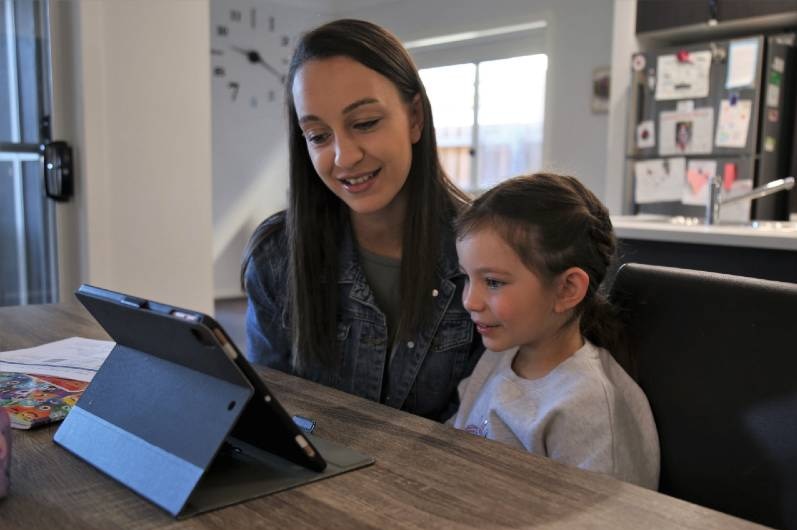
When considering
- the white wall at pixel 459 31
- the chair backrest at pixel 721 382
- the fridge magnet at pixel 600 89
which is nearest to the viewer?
the chair backrest at pixel 721 382

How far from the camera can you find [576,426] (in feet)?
3.05

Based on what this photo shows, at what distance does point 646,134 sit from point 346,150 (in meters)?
3.17

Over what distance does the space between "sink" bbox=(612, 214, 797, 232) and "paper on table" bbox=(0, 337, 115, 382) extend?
223cm

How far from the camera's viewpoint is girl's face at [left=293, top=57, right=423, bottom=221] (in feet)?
3.71

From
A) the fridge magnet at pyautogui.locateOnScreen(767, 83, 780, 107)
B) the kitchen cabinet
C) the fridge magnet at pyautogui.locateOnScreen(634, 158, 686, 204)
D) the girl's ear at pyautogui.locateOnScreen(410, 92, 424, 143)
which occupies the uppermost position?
the kitchen cabinet

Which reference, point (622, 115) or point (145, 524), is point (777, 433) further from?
point (622, 115)

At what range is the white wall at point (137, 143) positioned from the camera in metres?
2.61

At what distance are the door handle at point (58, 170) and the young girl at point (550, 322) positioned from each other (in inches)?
81.1

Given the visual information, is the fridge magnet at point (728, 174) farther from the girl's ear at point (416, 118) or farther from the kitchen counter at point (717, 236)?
the girl's ear at point (416, 118)

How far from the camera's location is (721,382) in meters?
A: 0.88

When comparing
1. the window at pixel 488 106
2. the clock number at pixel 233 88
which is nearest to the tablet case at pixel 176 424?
the window at pixel 488 106

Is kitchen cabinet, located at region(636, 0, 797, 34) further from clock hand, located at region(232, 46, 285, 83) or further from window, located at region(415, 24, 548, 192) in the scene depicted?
clock hand, located at region(232, 46, 285, 83)

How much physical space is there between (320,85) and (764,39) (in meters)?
3.16

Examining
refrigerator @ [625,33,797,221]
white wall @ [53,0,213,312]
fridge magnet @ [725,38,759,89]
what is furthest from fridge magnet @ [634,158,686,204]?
white wall @ [53,0,213,312]
